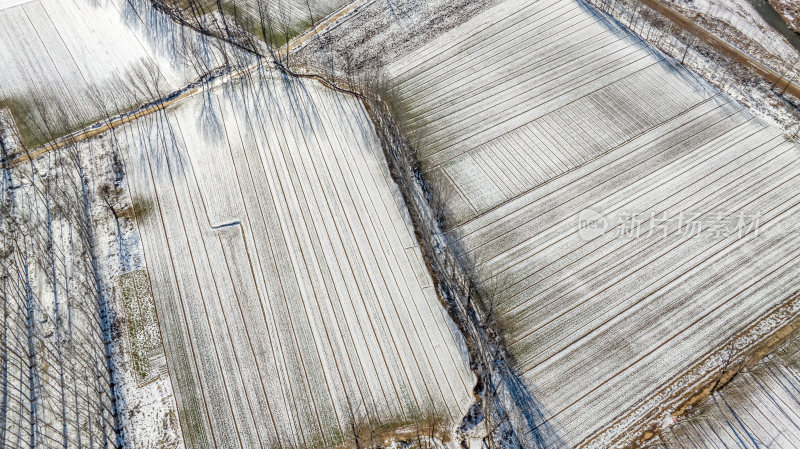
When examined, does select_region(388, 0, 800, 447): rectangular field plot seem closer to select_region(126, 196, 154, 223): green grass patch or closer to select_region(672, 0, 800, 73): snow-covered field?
select_region(672, 0, 800, 73): snow-covered field

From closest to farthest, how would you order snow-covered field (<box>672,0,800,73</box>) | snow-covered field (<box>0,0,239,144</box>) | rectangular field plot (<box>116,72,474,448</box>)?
rectangular field plot (<box>116,72,474,448</box>)
snow-covered field (<box>0,0,239,144</box>)
snow-covered field (<box>672,0,800,73</box>)

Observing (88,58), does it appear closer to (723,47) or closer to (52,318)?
(52,318)

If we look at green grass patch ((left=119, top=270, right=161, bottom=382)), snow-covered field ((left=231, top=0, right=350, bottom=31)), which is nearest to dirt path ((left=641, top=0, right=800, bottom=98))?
snow-covered field ((left=231, top=0, right=350, bottom=31))

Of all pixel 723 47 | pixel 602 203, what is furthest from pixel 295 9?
pixel 723 47

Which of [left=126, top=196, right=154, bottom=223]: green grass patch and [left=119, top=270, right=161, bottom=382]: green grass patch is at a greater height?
[left=126, top=196, right=154, bottom=223]: green grass patch

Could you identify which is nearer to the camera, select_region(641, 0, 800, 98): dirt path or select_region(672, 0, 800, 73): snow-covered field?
select_region(641, 0, 800, 98): dirt path

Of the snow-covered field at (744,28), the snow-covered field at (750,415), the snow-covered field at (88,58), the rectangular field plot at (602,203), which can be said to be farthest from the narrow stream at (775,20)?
the snow-covered field at (88,58)
